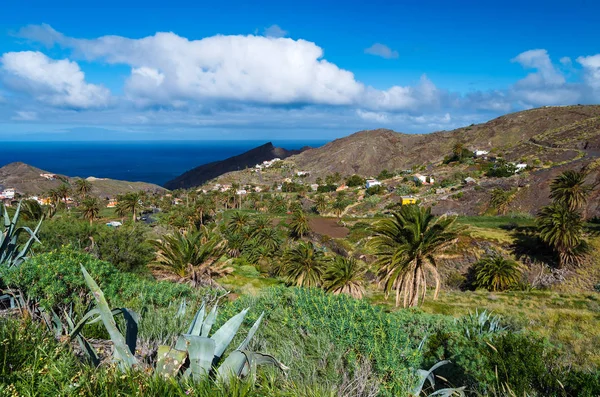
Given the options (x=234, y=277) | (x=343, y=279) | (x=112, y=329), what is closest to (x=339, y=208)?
(x=234, y=277)

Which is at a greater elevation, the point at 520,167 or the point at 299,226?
the point at 520,167

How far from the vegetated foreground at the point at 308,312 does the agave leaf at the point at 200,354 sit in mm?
26

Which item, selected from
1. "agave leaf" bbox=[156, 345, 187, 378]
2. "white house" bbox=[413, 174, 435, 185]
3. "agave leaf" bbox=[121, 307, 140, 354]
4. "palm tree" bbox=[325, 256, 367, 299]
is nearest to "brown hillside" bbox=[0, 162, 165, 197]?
"white house" bbox=[413, 174, 435, 185]

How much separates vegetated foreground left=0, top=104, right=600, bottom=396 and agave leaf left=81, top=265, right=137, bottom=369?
3 cm

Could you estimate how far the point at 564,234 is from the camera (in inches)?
1230

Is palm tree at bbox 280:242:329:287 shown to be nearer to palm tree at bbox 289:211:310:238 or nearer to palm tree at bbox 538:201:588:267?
palm tree at bbox 538:201:588:267

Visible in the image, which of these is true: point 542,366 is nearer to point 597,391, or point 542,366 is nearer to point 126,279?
point 597,391

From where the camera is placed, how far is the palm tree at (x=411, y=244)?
17.4 m

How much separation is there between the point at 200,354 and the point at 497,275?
32.9m

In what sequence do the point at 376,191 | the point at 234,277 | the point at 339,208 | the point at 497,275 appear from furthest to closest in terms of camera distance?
the point at 376,191
the point at 339,208
the point at 497,275
the point at 234,277

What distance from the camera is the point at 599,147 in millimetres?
80125

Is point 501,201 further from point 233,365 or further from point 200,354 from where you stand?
point 200,354

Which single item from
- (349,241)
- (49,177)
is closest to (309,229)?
(349,241)

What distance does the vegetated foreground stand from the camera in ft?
17.2
